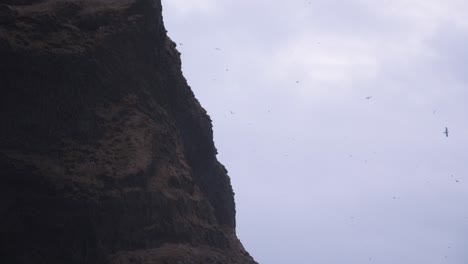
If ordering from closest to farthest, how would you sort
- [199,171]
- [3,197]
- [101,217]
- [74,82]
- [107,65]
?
[3,197] → [101,217] → [74,82] → [107,65] → [199,171]

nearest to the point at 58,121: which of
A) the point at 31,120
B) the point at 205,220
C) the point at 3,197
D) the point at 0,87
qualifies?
the point at 31,120

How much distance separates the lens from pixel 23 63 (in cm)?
1372

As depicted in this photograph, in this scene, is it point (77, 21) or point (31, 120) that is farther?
point (77, 21)

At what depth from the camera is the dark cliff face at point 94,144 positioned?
12906 millimetres

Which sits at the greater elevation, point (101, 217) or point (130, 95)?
point (130, 95)

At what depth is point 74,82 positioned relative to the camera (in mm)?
14781

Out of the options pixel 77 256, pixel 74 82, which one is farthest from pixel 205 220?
pixel 74 82

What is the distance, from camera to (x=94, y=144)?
48.3 feet

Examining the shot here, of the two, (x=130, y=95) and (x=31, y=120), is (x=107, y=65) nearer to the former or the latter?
(x=130, y=95)

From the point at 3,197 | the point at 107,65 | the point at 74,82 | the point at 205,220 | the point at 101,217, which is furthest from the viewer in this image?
the point at 205,220

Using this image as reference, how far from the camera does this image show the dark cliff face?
12.9m

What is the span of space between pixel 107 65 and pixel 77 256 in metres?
6.25

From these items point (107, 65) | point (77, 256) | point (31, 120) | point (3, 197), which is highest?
point (107, 65)

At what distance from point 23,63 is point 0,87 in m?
0.97
